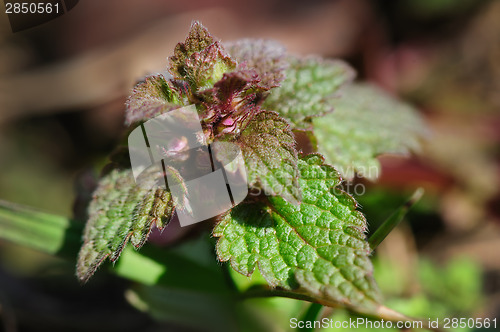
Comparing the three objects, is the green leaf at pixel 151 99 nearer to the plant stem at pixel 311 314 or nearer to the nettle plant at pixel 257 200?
the nettle plant at pixel 257 200

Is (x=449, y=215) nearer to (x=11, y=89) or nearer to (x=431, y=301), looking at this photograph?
(x=431, y=301)

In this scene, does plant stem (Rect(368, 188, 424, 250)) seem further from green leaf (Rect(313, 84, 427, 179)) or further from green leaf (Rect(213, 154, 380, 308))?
green leaf (Rect(313, 84, 427, 179))

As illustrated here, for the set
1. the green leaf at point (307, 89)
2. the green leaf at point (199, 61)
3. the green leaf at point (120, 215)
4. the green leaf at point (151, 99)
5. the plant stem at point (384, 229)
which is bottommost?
the plant stem at point (384, 229)

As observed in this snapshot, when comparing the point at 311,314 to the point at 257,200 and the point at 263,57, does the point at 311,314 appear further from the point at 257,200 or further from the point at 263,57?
the point at 263,57

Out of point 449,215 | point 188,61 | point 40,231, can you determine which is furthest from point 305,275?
point 449,215

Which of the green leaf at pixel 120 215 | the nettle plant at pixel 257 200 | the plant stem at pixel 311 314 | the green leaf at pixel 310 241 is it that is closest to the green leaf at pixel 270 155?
the nettle plant at pixel 257 200

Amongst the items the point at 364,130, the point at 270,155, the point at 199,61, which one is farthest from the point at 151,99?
the point at 364,130

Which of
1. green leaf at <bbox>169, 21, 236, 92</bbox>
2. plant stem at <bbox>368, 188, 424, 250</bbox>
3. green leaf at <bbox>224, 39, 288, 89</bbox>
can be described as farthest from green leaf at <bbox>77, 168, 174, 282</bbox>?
plant stem at <bbox>368, 188, 424, 250</bbox>
